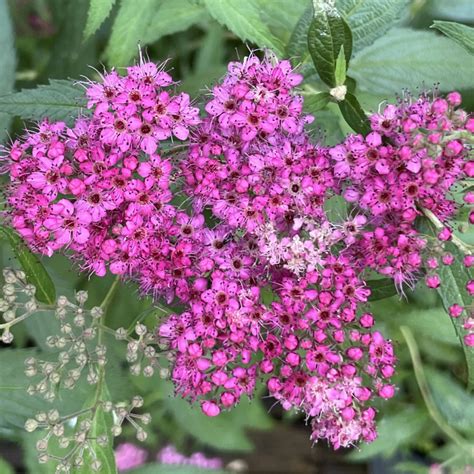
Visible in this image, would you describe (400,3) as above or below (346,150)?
above

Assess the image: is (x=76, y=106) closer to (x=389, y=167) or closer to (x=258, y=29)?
(x=258, y=29)

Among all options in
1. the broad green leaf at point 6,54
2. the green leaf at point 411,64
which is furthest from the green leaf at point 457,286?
the broad green leaf at point 6,54

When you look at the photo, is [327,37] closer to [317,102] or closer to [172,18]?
[317,102]

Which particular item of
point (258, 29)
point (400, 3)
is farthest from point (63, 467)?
point (400, 3)

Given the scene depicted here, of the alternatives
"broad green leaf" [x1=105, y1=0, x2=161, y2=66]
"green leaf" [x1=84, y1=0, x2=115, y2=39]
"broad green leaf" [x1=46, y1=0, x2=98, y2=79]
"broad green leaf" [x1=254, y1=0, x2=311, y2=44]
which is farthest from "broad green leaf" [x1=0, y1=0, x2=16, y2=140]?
"broad green leaf" [x1=254, y1=0, x2=311, y2=44]

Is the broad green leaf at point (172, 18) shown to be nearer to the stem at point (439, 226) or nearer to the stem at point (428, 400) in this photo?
the stem at point (439, 226)

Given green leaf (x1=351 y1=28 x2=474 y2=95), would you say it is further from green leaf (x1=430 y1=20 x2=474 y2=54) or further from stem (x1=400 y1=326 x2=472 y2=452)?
stem (x1=400 y1=326 x2=472 y2=452)

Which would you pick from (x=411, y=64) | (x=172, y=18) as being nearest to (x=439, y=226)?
(x=411, y=64)
